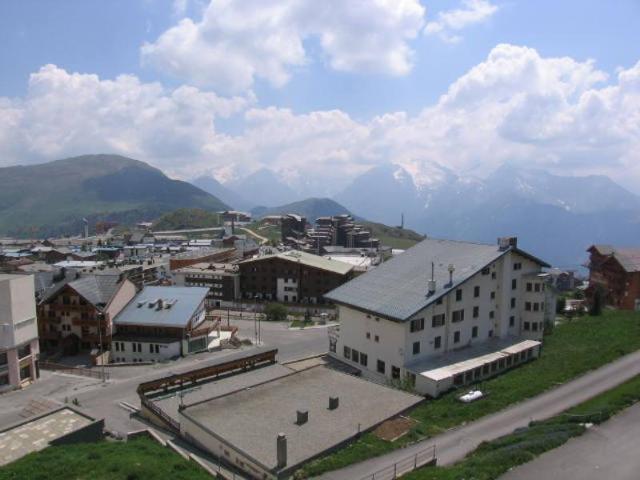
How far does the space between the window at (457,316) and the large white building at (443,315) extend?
9 centimetres

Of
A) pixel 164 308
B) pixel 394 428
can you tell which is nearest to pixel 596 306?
pixel 394 428

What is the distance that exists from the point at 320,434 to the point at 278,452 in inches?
154

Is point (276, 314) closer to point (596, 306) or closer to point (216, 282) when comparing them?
point (216, 282)

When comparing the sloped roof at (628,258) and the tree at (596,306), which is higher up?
the sloped roof at (628,258)

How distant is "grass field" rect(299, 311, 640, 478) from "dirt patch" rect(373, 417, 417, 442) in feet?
1.18

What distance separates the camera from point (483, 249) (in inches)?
1902

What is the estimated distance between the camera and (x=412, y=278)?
→ 150 feet

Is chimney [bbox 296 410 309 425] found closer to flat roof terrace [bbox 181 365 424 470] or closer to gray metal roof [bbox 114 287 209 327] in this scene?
flat roof terrace [bbox 181 365 424 470]

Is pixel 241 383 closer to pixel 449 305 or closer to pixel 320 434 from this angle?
pixel 320 434

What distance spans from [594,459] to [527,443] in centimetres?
271

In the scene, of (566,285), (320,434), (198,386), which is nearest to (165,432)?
(198,386)

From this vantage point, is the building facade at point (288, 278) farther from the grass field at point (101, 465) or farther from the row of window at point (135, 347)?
the grass field at point (101, 465)

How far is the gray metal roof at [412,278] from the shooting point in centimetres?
4131

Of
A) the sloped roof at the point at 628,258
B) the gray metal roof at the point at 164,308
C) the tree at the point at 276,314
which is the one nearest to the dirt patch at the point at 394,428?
the gray metal roof at the point at 164,308
